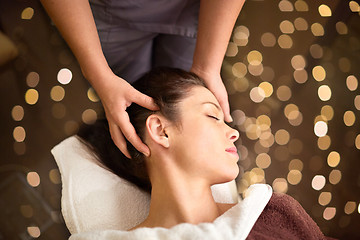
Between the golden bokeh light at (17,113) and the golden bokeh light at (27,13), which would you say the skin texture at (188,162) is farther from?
the golden bokeh light at (27,13)

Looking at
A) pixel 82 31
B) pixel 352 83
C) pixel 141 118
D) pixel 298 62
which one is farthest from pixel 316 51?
pixel 82 31

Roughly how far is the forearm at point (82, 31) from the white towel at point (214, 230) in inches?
15.0

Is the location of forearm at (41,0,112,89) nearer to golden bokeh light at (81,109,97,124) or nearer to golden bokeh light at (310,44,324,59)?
golden bokeh light at (81,109,97,124)

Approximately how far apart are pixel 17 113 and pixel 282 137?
1.05 meters

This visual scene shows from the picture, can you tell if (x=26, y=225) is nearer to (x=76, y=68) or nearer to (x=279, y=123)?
(x=76, y=68)

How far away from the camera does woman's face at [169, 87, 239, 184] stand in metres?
0.95

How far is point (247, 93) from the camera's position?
157 centimetres

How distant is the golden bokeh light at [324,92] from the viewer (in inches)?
60.9

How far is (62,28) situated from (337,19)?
1159 mm

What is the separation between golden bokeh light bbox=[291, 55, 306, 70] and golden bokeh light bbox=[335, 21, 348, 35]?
19cm

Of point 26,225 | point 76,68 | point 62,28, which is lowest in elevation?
point 26,225

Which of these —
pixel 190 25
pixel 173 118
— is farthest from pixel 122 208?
pixel 190 25

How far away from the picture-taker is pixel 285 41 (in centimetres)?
161

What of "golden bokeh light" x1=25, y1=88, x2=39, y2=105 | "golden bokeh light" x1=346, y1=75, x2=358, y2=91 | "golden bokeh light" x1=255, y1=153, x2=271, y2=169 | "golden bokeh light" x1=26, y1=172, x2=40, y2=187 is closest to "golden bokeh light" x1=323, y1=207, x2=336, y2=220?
"golden bokeh light" x1=255, y1=153, x2=271, y2=169
